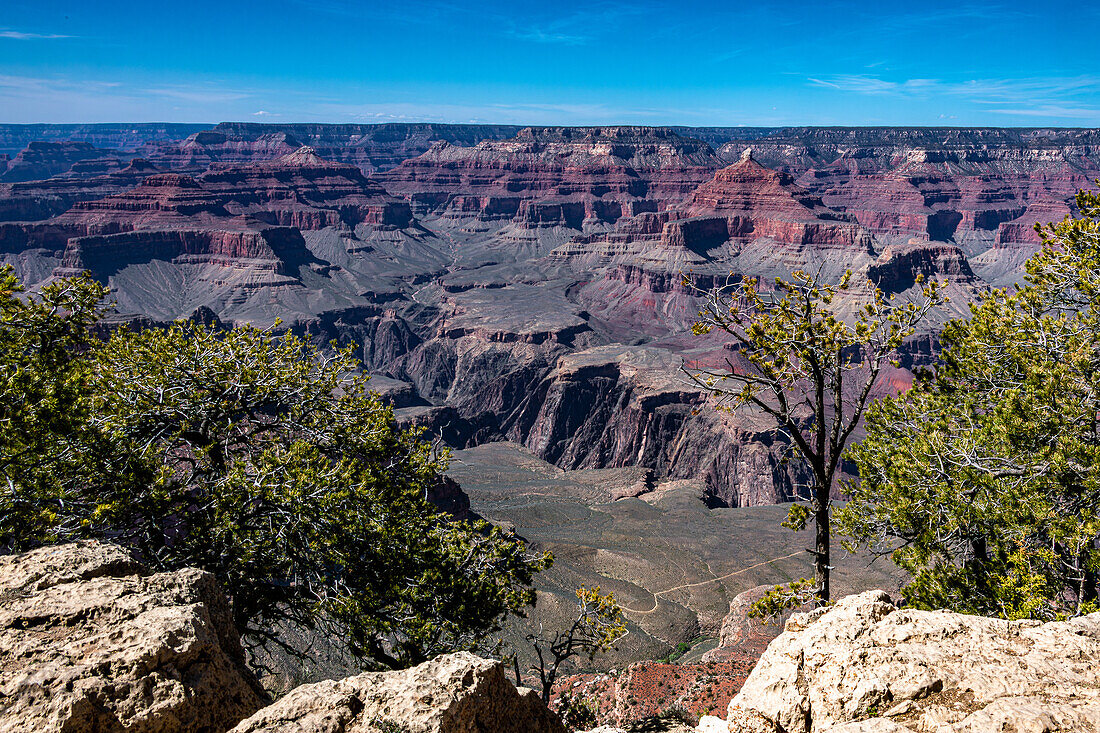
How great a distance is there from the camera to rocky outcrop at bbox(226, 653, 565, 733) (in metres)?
8.09

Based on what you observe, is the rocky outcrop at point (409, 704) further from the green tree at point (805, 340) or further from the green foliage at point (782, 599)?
the green tree at point (805, 340)

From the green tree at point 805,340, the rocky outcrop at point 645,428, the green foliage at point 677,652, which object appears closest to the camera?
the green tree at point 805,340

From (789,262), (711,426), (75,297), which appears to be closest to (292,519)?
(75,297)

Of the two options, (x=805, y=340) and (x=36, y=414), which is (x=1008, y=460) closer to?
(x=805, y=340)

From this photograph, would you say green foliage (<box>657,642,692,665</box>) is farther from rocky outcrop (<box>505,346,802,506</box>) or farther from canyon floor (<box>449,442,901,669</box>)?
rocky outcrop (<box>505,346,802,506</box>)

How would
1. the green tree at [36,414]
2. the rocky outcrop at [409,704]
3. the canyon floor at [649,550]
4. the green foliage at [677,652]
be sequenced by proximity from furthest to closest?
the canyon floor at [649,550] < the green foliage at [677,652] < the green tree at [36,414] < the rocky outcrop at [409,704]

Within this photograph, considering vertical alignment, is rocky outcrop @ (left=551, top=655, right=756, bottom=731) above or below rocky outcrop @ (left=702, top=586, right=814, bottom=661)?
above

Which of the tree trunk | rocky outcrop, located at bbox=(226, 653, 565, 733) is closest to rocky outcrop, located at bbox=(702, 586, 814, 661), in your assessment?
the tree trunk

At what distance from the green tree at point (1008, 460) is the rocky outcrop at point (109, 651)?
1496 centimetres

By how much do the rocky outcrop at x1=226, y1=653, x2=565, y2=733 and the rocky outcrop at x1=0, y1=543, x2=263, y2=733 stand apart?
1.07 metres

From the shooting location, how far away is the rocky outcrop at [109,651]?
25.2 ft

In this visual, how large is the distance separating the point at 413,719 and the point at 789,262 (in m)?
208

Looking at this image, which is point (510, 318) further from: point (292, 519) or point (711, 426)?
point (292, 519)

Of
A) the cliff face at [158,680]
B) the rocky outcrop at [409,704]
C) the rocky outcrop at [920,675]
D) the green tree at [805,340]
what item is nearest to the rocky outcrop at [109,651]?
the cliff face at [158,680]
